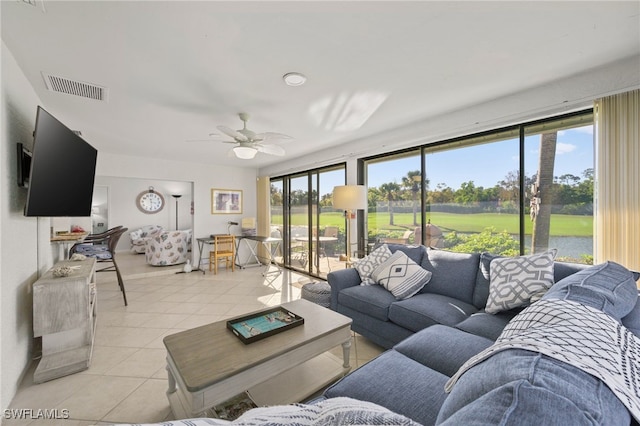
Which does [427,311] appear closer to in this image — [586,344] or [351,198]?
[586,344]

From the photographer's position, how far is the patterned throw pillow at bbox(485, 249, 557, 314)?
5.90 feet

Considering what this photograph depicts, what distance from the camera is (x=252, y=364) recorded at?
1.37 m

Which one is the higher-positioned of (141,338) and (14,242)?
(14,242)

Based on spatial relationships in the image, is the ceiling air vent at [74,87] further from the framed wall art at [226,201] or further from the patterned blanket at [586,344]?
the framed wall art at [226,201]

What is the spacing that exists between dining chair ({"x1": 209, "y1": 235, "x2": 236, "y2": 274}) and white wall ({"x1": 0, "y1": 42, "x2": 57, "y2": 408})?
3118mm

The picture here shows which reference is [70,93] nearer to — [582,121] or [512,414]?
[512,414]

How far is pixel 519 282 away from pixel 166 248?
6095 millimetres

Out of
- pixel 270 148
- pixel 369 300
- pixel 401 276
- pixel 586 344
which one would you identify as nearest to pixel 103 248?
pixel 270 148

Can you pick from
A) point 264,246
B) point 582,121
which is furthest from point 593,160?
point 264,246

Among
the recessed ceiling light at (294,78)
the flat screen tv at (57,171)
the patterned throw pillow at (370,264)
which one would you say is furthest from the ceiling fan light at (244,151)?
the patterned throw pillow at (370,264)

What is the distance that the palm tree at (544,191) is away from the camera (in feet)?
7.79

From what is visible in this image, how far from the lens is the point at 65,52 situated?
1.73 meters

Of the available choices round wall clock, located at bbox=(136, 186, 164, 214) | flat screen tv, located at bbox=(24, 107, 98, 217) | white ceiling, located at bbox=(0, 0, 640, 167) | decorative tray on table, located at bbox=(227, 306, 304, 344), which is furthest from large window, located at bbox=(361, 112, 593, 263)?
round wall clock, located at bbox=(136, 186, 164, 214)

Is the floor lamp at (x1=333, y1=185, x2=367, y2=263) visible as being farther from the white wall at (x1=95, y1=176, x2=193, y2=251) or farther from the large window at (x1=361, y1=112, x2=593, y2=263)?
the white wall at (x1=95, y1=176, x2=193, y2=251)
